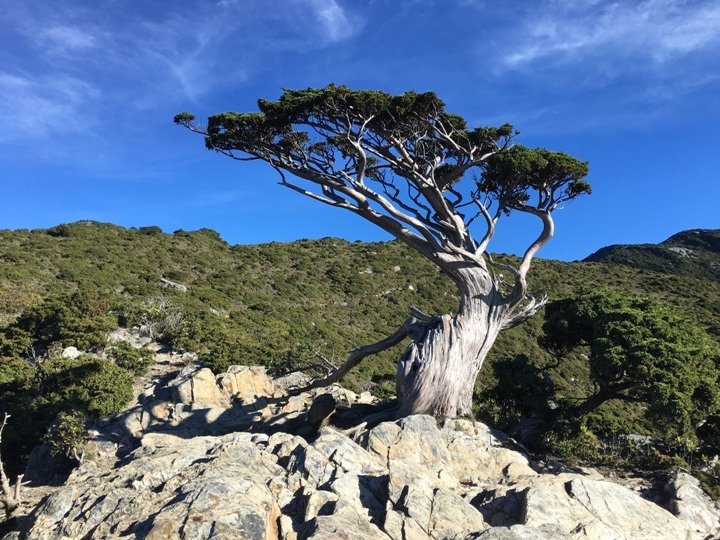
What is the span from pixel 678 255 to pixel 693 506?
8429 cm

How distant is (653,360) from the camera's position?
35.9ft

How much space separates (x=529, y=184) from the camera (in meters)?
15.1

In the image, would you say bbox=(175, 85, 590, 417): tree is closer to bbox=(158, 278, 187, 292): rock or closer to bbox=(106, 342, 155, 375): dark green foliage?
bbox=(106, 342, 155, 375): dark green foliage

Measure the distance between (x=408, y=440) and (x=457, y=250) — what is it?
602cm

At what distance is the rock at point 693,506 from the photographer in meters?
8.39

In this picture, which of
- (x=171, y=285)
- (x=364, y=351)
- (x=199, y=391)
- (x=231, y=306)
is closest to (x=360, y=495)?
(x=364, y=351)

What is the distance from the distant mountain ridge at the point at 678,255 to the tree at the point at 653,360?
66.1 meters

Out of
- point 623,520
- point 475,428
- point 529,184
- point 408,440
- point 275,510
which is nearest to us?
point 275,510

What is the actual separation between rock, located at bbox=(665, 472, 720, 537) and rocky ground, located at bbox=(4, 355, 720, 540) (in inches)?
0.9

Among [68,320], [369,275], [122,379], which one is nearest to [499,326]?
[122,379]

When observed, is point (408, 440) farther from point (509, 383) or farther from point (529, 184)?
point (529, 184)

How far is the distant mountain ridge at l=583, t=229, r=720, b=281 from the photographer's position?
242ft

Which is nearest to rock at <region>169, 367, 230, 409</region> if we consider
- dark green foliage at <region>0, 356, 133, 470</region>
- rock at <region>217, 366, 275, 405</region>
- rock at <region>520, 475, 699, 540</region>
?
rock at <region>217, 366, 275, 405</region>

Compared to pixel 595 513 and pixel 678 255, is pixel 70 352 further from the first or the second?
pixel 678 255
